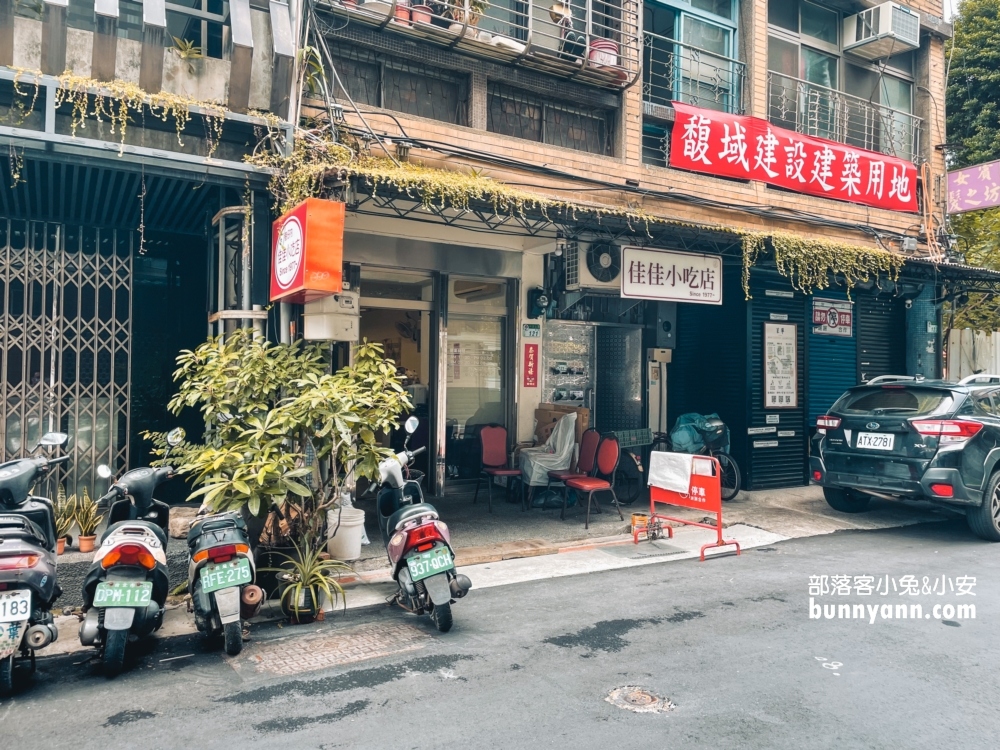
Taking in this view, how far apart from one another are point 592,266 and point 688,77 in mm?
3814

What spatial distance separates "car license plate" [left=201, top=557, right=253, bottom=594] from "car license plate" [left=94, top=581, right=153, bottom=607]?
1.13 feet

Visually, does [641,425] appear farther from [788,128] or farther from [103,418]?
[103,418]

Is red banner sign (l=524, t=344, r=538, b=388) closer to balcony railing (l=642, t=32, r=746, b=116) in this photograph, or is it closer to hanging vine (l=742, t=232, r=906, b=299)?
hanging vine (l=742, t=232, r=906, b=299)

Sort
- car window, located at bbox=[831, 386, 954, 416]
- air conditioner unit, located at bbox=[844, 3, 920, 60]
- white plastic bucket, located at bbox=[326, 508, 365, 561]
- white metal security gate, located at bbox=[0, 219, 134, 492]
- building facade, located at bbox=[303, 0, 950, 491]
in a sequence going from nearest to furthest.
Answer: white metal security gate, located at bbox=[0, 219, 134, 492] → white plastic bucket, located at bbox=[326, 508, 365, 561] → car window, located at bbox=[831, 386, 954, 416] → building facade, located at bbox=[303, 0, 950, 491] → air conditioner unit, located at bbox=[844, 3, 920, 60]

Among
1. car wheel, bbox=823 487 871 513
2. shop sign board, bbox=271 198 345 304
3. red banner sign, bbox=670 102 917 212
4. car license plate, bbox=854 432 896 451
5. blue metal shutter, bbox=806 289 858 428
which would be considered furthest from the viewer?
blue metal shutter, bbox=806 289 858 428

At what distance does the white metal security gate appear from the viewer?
21.9ft

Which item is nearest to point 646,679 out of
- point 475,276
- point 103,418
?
point 103,418

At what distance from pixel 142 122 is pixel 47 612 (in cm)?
408

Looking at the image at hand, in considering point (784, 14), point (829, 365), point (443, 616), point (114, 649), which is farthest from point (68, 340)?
point (784, 14)

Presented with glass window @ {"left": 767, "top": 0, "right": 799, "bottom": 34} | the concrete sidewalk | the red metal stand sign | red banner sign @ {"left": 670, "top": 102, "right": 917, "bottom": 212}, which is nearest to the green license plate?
the concrete sidewalk

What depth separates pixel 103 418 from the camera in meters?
7.09

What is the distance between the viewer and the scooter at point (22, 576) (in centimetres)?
402

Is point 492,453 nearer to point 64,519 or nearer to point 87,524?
point 87,524

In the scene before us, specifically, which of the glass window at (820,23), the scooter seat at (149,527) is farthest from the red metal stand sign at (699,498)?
the glass window at (820,23)
